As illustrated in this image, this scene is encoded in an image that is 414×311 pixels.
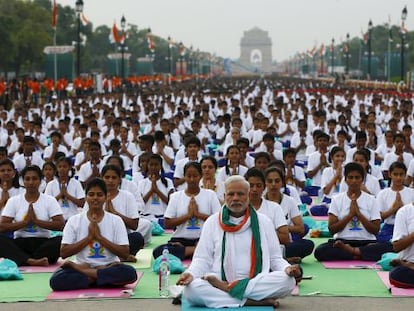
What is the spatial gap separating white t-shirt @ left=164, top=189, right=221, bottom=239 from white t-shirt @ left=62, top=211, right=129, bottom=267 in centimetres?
170

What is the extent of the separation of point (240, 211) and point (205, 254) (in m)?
0.50

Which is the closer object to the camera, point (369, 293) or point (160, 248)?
point (369, 293)

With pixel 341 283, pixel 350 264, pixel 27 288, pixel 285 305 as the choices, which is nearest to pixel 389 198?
pixel 350 264

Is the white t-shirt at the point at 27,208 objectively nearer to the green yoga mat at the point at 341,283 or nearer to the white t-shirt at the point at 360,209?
the green yoga mat at the point at 341,283

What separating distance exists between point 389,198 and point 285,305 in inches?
139

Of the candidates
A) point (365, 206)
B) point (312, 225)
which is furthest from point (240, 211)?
point (312, 225)

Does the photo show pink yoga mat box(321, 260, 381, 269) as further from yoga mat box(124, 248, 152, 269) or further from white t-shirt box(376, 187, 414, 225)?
yoga mat box(124, 248, 152, 269)

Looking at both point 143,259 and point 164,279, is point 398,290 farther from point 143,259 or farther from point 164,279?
point 143,259

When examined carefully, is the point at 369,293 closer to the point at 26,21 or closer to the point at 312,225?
the point at 312,225

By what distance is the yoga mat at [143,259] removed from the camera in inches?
460

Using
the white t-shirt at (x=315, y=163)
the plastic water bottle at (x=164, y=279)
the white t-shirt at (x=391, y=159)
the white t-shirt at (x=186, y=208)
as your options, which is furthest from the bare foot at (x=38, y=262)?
the white t-shirt at (x=391, y=159)

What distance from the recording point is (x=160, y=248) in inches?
465

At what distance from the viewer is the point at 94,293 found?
997cm

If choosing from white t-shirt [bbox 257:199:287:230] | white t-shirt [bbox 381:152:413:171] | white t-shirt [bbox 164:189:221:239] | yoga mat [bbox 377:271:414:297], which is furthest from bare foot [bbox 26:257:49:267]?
white t-shirt [bbox 381:152:413:171]
